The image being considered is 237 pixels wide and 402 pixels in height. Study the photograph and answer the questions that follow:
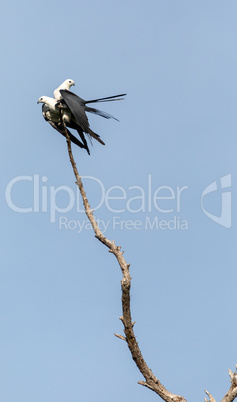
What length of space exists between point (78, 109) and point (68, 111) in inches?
15.9

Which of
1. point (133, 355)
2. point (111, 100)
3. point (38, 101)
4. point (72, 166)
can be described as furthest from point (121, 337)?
point (38, 101)

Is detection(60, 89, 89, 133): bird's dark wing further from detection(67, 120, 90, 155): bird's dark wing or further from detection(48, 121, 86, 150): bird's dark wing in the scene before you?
detection(48, 121, 86, 150): bird's dark wing

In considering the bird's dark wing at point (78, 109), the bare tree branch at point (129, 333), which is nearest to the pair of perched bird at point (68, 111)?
the bird's dark wing at point (78, 109)

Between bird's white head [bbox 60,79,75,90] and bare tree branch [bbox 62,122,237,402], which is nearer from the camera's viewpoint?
bare tree branch [bbox 62,122,237,402]

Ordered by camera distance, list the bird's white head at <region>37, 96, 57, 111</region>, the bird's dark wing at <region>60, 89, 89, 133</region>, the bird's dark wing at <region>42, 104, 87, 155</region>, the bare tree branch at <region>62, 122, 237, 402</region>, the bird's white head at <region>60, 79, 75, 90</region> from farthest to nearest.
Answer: the bird's white head at <region>60, 79, 75, 90</region> < the bird's dark wing at <region>42, 104, 87, 155</region> < the bird's white head at <region>37, 96, 57, 111</region> < the bird's dark wing at <region>60, 89, 89, 133</region> < the bare tree branch at <region>62, 122, 237, 402</region>

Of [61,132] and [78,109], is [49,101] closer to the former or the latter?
[61,132]

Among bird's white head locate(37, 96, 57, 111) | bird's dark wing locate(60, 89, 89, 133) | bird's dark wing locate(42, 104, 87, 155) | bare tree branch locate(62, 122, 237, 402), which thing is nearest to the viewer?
bare tree branch locate(62, 122, 237, 402)

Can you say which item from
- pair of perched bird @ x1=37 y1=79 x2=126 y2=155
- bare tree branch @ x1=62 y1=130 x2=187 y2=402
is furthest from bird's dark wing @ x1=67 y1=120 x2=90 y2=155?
bare tree branch @ x1=62 y1=130 x2=187 y2=402

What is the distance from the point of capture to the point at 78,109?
986 cm

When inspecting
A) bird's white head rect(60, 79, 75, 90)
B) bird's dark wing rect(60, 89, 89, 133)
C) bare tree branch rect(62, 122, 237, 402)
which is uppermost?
bird's white head rect(60, 79, 75, 90)

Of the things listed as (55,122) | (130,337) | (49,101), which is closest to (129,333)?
(130,337)

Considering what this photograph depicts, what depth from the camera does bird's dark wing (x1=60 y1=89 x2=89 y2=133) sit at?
386 inches

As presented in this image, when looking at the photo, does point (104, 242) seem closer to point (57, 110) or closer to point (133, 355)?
point (133, 355)

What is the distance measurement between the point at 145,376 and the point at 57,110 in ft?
14.4
